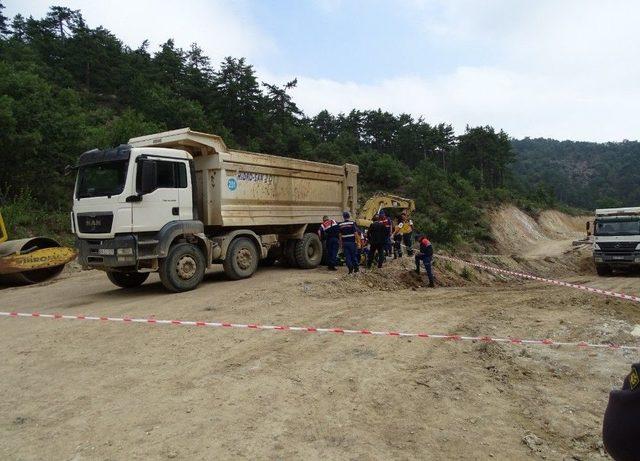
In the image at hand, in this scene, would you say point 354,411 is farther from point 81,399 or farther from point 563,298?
point 563,298

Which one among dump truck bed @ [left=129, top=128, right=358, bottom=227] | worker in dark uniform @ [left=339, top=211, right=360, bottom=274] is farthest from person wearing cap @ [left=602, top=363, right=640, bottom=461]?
worker in dark uniform @ [left=339, top=211, right=360, bottom=274]

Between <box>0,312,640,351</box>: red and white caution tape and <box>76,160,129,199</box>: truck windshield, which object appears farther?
<box>76,160,129,199</box>: truck windshield

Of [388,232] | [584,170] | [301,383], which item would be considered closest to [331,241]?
[388,232]

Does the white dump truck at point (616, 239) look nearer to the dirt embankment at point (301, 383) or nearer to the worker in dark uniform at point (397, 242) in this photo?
the worker in dark uniform at point (397, 242)

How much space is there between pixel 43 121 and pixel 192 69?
1408 inches

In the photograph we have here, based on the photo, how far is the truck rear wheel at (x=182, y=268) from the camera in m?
8.87

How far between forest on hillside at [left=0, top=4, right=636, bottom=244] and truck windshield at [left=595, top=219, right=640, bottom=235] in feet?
39.3

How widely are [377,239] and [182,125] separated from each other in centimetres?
2562

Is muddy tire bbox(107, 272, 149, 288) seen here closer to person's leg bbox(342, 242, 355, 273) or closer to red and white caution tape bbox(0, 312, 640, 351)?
red and white caution tape bbox(0, 312, 640, 351)

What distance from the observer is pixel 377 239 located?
490 inches

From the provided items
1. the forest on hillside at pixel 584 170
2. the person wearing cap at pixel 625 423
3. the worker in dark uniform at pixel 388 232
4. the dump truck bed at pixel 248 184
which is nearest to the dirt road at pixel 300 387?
the person wearing cap at pixel 625 423

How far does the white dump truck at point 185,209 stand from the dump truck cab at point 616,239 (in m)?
11.2

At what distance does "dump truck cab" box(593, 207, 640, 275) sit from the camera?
1566 centimetres

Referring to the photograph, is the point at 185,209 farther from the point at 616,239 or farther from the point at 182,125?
the point at 182,125
